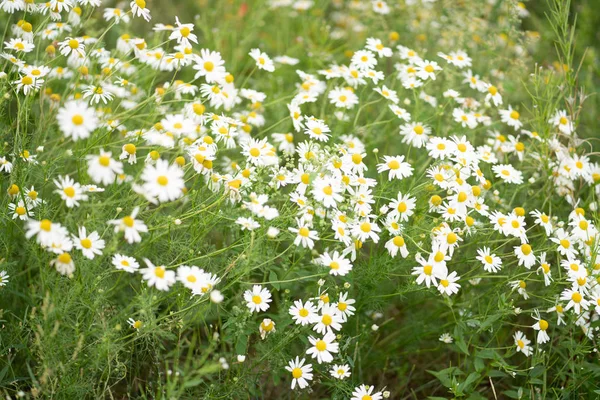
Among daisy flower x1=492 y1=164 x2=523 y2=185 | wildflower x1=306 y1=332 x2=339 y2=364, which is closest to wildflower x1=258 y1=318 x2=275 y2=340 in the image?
wildflower x1=306 y1=332 x2=339 y2=364

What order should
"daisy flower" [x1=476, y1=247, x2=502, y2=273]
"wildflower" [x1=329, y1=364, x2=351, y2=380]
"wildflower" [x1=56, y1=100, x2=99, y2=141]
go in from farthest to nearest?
1. "daisy flower" [x1=476, y1=247, x2=502, y2=273]
2. "wildflower" [x1=329, y1=364, x2=351, y2=380]
3. "wildflower" [x1=56, y1=100, x2=99, y2=141]

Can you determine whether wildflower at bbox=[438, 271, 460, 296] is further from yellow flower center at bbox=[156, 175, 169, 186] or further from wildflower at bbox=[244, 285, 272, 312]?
yellow flower center at bbox=[156, 175, 169, 186]

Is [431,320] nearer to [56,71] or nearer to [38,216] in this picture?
[38,216]

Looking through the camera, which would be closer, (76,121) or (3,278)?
(76,121)

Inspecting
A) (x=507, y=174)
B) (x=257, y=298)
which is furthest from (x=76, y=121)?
(x=507, y=174)

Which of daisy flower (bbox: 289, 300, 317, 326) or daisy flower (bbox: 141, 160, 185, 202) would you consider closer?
daisy flower (bbox: 141, 160, 185, 202)

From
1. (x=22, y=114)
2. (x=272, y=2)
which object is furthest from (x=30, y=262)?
(x=272, y=2)

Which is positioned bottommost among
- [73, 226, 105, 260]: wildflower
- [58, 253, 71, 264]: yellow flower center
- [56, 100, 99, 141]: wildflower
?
[73, 226, 105, 260]: wildflower

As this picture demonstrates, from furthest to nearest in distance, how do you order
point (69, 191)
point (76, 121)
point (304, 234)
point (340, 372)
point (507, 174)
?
point (507, 174), point (340, 372), point (304, 234), point (69, 191), point (76, 121)

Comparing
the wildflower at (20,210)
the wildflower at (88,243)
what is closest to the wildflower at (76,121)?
the wildflower at (88,243)

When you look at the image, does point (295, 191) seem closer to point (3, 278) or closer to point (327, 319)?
point (327, 319)

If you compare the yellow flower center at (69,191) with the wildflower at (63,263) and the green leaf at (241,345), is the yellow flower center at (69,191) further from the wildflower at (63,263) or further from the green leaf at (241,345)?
the green leaf at (241,345)
